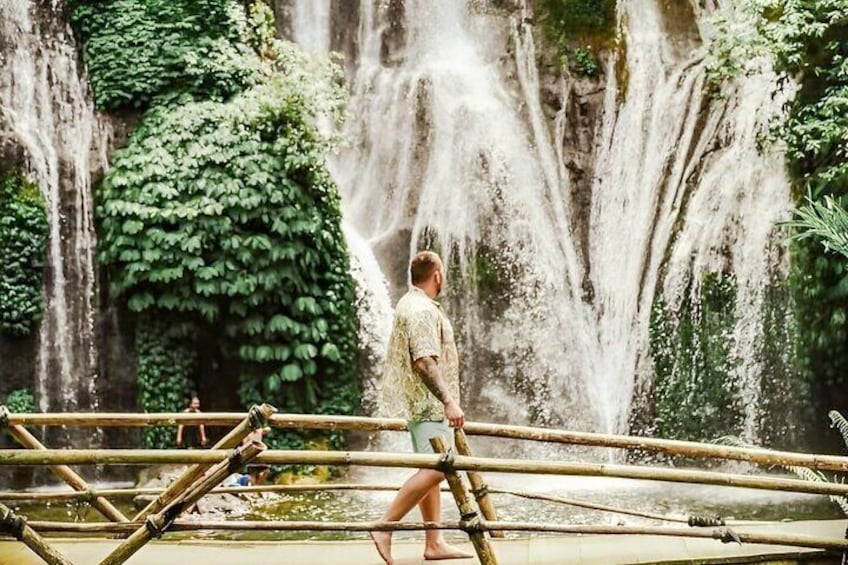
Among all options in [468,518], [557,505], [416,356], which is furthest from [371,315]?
[468,518]

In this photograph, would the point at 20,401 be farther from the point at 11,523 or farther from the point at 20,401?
the point at 11,523

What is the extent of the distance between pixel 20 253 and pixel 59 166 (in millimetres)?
1283

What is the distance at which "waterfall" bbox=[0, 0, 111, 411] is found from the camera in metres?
12.3

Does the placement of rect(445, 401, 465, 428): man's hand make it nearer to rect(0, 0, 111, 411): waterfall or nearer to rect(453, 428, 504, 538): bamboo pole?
rect(453, 428, 504, 538): bamboo pole

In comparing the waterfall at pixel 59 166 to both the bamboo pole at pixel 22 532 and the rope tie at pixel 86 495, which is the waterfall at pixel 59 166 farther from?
the bamboo pole at pixel 22 532

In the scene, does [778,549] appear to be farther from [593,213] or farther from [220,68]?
[220,68]

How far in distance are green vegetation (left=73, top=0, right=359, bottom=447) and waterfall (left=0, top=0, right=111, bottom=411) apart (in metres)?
0.43

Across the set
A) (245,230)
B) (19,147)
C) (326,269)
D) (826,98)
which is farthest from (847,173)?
(19,147)

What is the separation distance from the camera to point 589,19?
1466 cm

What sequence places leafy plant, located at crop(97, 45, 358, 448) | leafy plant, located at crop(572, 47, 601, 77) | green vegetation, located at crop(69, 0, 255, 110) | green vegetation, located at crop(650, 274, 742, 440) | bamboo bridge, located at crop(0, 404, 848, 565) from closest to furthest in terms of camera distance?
bamboo bridge, located at crop(0, 404, 848, 565) → green vegetation, located at crop(650, 274, 742, 440) → leafy plant, located at crop(97, 45, 358, 448) → green vegetation, located at crop(69, 0, 255, 110) → leafy plant, located at crop(572, 47, 601, 77)

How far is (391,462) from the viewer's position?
4.41 metres

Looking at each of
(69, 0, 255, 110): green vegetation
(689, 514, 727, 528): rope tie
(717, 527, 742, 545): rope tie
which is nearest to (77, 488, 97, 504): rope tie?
(689, 514, 727, 528): rope tie

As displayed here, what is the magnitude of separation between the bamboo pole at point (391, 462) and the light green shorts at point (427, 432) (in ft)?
1.52

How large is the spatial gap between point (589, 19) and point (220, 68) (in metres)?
5.63
